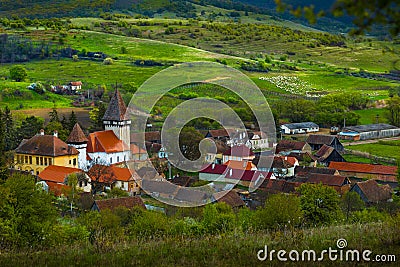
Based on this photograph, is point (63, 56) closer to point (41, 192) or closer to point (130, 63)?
point (130, 63)

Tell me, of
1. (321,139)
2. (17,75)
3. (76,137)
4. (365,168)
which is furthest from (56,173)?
(17,75)

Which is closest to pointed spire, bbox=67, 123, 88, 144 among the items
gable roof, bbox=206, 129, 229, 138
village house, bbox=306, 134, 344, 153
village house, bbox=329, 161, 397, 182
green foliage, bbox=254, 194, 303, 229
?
village house, bbox=329, 161, 397, 182

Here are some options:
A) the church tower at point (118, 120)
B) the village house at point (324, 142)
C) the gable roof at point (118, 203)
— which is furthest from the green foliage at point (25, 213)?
the village house at point (324, 142)

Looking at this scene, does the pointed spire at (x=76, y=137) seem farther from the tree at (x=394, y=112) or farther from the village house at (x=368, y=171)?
the tree at (x=394, y=112)

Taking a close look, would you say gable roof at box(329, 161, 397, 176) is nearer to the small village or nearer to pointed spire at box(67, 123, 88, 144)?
the small village

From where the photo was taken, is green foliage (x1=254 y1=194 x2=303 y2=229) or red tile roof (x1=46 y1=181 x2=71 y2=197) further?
red tile roof (x1=46 y1=181 x2=71 y2=197)

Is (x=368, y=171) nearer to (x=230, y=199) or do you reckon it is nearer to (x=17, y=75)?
(x=230, y=199)
